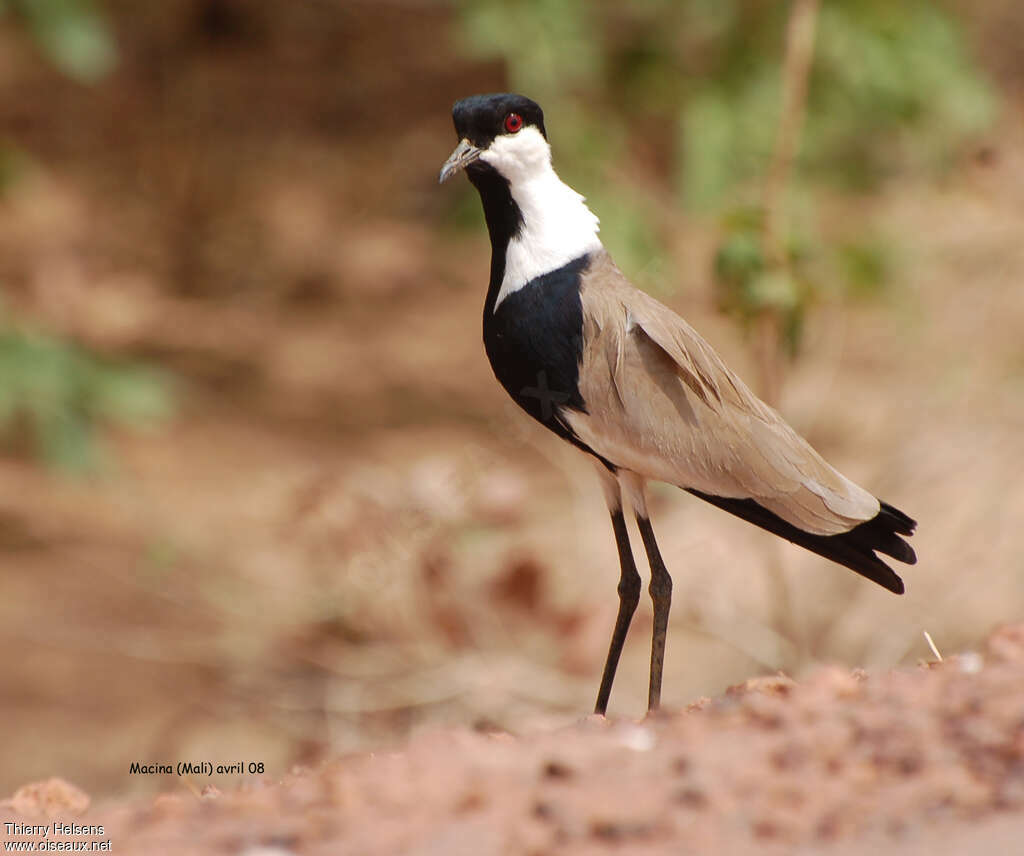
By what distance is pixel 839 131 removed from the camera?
759cm

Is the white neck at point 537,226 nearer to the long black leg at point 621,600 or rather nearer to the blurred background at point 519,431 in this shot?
the long black leg at point 621,600

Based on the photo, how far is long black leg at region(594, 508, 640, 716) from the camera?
344cm

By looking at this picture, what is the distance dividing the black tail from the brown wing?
3 cm

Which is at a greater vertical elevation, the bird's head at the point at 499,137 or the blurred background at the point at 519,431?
the blurred background at the point at 519,431

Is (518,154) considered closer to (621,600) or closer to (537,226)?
(537,226)

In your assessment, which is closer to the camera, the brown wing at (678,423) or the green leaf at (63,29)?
the brown wing at (678,423)

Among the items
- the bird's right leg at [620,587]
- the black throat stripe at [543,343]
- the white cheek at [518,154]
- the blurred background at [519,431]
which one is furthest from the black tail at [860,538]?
the blurred background at [519,431]

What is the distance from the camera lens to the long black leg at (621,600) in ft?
11.3

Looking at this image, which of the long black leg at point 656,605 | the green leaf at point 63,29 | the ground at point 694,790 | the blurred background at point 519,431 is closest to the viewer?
the ground at point 694,790

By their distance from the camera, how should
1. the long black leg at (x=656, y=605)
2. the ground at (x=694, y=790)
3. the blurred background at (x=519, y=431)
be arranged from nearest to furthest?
the ground at (x=694, y=790)
the long black leg at (x=656, y=605)
the blurred background at (x=519, y=431)

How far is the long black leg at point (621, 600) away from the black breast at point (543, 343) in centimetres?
40

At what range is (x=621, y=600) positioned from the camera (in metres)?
3.53

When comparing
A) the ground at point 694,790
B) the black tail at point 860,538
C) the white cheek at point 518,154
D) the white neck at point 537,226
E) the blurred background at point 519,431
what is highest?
the blurred background at point 519,431

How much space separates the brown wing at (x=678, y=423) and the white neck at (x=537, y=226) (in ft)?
0.28
